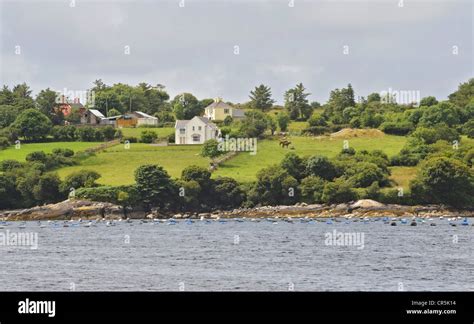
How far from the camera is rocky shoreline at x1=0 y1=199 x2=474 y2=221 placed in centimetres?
15475

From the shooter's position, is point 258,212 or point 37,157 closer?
point 258,212

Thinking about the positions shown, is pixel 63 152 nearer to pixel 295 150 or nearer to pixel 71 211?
pixel 71 211

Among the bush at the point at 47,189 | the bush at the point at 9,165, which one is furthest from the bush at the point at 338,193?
the bush at the point at 9,165

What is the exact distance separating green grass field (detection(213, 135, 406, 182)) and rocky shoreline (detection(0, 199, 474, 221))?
9.39 m

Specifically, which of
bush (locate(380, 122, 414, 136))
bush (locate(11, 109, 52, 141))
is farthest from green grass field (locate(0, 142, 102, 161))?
bush (locate(380, 122, 414, 136))

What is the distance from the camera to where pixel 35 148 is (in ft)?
616

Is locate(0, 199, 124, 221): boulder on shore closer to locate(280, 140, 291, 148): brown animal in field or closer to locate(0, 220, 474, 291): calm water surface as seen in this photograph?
locate(0, 220, 474, 291): calm water surface

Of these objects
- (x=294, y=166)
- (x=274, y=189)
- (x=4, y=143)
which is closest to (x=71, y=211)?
A: (x=274, y=189)

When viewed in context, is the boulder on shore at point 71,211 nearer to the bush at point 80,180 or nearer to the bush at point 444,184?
the bush at point 80,180

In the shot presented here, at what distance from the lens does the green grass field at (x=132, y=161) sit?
168 meters

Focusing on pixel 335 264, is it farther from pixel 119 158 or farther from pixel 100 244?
pixel 119 158

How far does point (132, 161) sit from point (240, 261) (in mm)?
107256
